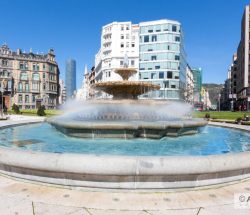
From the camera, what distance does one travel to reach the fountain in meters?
10.4

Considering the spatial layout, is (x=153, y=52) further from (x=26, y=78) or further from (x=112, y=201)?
(x=112, y=201)

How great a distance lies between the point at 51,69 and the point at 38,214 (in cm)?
9493

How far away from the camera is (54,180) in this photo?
212 inches

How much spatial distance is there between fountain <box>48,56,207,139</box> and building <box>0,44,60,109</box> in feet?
247

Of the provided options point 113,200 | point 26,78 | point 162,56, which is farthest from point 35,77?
point 113,200

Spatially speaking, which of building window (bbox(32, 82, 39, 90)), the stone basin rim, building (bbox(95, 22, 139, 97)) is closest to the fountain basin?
the stone basin rim

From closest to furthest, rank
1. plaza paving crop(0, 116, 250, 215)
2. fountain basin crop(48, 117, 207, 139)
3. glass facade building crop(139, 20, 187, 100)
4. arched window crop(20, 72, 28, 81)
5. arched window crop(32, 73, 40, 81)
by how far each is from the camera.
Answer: plaza paving crop(0, 116, 250, 215), fountain basin crop(48, 117, 207, 139), glass facade building crop(139, 20, 187, 100), arched window crop(20, 72, 28, 81), arched window crop(32, 73, 40, 81)

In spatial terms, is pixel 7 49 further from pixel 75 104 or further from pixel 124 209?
pixel 124 209

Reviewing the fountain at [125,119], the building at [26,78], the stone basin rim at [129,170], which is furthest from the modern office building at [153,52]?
the stone basin rim at [129,170]

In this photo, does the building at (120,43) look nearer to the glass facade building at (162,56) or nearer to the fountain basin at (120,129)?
the glass facade building at (162,56)

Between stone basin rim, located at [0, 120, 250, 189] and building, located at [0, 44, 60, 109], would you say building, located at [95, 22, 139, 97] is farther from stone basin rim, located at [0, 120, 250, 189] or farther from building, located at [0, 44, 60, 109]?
stone basin rim, located at [0, 120, 250, 189]

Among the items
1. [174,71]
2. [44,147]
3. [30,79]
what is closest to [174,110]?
[44,147]

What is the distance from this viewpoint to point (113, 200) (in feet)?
15.7

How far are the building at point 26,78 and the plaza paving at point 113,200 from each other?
3383 inches
